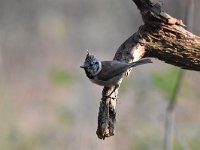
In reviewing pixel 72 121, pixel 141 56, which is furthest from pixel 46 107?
pixel 141 56

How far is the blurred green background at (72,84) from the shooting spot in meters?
5.86

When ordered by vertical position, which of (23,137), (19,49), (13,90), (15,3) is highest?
(15,3)

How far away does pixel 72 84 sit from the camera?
307 inches

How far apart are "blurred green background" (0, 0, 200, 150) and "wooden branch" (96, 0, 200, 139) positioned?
1.59m

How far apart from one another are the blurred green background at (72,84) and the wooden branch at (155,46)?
5.23ft

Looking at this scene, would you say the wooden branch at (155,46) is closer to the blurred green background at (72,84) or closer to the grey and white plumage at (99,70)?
the grey and white plumage at (99,70)

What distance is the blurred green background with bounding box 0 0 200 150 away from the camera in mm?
5863

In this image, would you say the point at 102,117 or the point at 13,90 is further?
the point at 13,90

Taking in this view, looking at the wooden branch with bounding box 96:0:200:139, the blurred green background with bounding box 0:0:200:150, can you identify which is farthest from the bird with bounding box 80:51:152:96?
the blurred green background with bounding box 0:0:200:150

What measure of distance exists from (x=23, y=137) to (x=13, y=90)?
3.50 feet

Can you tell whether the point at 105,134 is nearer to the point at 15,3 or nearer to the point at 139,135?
the point at 139,135

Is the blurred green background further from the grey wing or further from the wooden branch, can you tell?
the wooden branch

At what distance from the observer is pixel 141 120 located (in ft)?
20.1

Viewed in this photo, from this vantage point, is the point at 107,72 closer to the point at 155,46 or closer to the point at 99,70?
the point at 99,70
